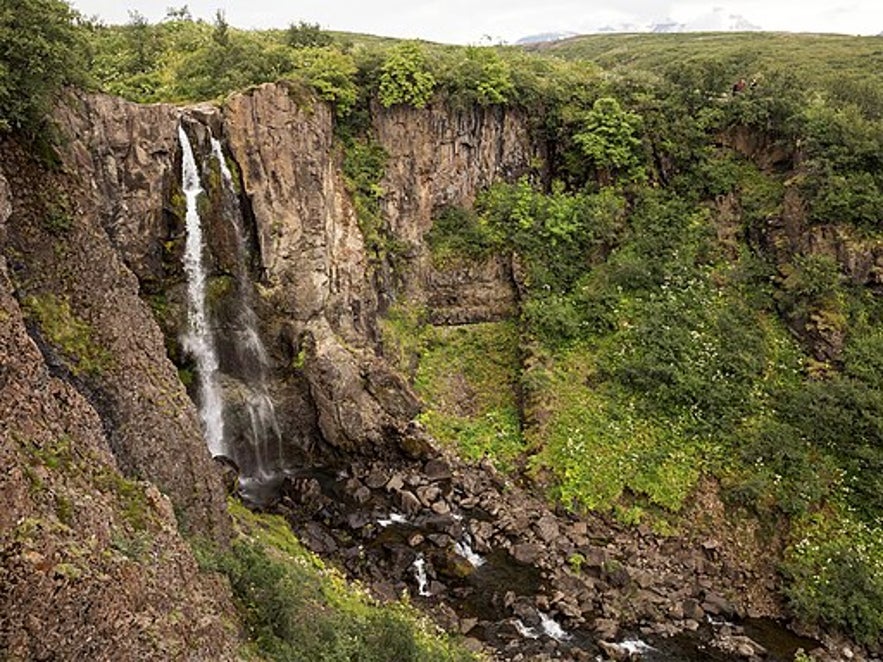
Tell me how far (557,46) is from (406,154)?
79.5 m

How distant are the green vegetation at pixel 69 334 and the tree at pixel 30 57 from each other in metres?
3.31

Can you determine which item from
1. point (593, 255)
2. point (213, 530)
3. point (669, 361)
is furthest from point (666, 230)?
point (213, 530)

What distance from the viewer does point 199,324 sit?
24.4m

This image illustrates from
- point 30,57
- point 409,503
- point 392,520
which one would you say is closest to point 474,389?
point 409,503

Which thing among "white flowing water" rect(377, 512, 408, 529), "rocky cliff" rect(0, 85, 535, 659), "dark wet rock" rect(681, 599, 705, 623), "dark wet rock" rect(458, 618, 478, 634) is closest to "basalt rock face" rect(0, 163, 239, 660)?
"rocky cliff" rect(0, 85, 535, 659)

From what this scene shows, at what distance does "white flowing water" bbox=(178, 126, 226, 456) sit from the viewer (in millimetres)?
23359

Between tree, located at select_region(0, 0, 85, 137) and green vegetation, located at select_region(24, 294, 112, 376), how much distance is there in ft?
10.9

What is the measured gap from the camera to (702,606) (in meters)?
21.0

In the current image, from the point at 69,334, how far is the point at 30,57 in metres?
5.53

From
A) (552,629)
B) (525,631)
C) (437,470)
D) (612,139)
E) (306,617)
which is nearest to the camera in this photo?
(306,617)

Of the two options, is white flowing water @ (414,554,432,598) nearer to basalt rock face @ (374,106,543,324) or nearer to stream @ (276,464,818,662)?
stream @ (276,464,818,662)

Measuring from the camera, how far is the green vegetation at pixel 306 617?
1262cm

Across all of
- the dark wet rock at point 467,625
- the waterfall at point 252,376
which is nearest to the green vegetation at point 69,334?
the waterfall at point 252,376

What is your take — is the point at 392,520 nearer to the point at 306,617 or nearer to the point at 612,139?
the point at 306,617
